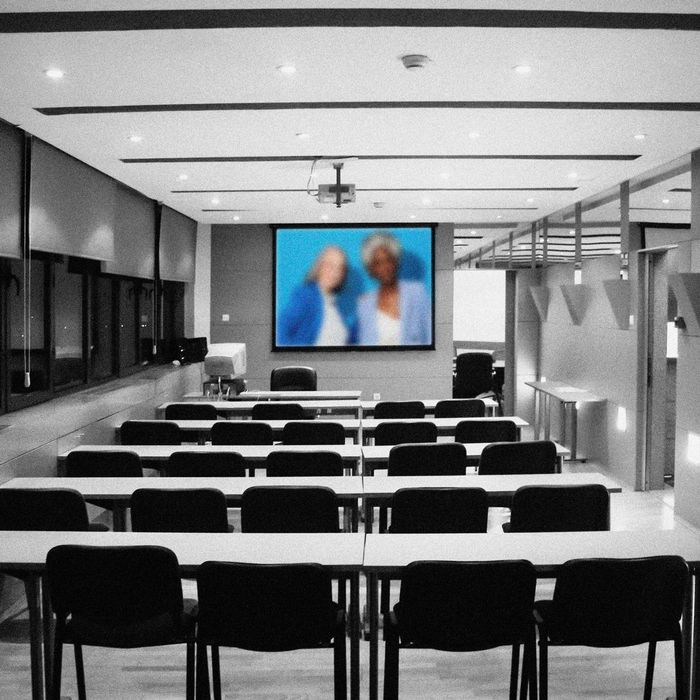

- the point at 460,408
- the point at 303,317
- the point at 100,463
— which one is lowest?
the point at 100,463

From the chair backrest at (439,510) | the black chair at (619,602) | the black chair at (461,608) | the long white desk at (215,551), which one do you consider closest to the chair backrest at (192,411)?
the chair backrest at (439,510)

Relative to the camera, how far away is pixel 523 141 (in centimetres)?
581

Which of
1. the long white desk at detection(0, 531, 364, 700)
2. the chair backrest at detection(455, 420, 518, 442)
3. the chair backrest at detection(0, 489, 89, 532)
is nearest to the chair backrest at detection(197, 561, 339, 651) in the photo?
the long white desk at detection(0, 531, 364, 700)

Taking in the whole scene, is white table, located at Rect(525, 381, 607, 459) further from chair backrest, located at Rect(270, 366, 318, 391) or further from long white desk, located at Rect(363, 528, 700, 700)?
long white desk, located at Rect(363, 528, 700, 700)

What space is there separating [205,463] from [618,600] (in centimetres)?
285

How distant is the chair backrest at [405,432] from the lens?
6211 mm

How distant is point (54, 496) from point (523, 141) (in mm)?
4005

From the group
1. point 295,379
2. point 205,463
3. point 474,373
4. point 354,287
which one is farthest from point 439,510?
point 474,373

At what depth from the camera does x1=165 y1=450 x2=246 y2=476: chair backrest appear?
4.95 metres

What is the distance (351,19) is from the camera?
344cm

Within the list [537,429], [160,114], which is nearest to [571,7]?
[160,114]

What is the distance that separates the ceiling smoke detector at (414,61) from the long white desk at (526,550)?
2258 mm

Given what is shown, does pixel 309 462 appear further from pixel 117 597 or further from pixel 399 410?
pixel 399 410

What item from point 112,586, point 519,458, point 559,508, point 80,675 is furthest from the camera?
point 519,458
